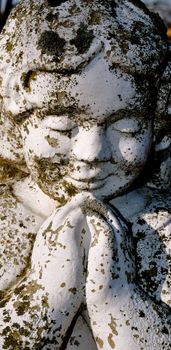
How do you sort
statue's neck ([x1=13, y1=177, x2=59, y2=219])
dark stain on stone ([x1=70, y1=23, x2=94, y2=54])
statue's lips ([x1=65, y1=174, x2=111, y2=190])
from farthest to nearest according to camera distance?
statue's neck ([x1=13, y1=177, x2=59, y2=219]) < statue's lips ([x1=65, y1=174, x2=111, y2=190]) < dark stain on stone ([x1=70, y1=23, x2=94, y2=54])

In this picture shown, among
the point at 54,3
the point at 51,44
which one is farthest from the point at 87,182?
the point at 54,3

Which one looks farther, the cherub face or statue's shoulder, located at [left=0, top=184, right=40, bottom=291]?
statue's shoulder, located at [left=0, top=184, right=40, bottom=291]

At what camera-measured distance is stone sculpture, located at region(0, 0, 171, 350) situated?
1769 mm

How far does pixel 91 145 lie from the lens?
1.80 meters

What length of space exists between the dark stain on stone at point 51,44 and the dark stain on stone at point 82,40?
30mm

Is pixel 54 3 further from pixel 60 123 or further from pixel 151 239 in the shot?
pixel 151 239

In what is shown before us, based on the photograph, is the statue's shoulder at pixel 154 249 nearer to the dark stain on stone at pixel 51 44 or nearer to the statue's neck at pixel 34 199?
the statue's neck at pixel 34 199

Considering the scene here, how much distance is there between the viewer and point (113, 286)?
5.82 feet

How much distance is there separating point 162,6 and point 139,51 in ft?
21.7

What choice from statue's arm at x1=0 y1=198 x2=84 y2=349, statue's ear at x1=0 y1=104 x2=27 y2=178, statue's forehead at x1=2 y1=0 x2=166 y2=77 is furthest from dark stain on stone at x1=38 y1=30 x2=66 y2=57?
statue's arm at x1=0 y1=198 x2=84 y2=349

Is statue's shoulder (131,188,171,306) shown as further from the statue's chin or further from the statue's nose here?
the statue's nose

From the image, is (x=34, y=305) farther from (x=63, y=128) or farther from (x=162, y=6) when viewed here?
(x=162, y=6)

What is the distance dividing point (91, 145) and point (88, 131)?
4cm

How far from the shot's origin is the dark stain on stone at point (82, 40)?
5.74ft
